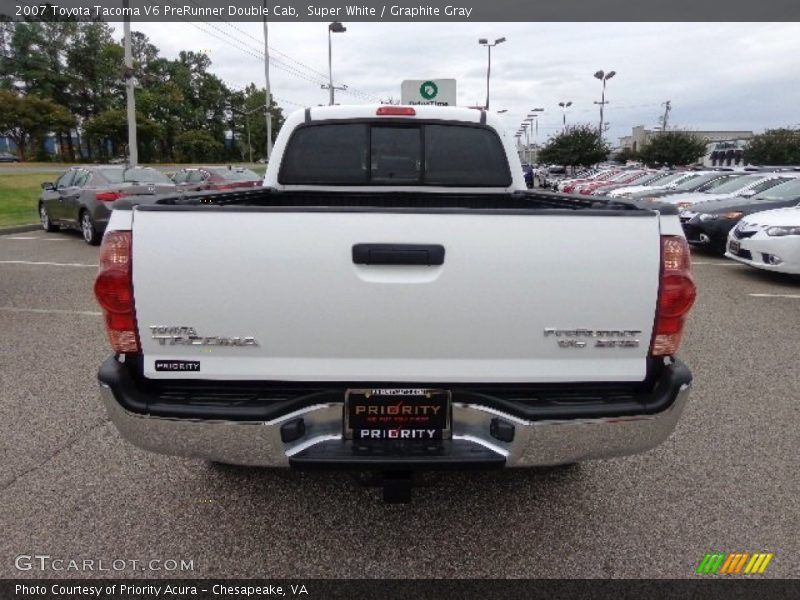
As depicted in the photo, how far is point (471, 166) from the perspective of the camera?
428 cm

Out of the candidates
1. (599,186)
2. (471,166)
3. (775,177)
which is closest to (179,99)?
(599,186)

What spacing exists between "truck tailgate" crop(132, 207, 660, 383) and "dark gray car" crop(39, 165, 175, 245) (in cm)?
1000

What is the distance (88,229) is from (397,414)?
1196 cm

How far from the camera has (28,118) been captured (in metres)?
55.3

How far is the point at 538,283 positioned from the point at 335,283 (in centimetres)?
75

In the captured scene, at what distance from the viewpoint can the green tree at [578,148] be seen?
187ft

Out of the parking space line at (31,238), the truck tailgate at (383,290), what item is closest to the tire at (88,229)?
the parking space line at (31,238)

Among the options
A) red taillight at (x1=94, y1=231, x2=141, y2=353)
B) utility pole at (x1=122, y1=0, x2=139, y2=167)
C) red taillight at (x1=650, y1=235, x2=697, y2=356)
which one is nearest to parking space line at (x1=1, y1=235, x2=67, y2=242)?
utility pole at (x1=122, y1=0, x2=139, y2=167)

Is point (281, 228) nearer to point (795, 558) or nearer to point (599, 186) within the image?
point (795, 558)

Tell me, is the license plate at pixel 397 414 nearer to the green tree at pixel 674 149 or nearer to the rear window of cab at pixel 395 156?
the rear window of cab at pixel 395 156

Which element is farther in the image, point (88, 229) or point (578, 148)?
point (578, 148)

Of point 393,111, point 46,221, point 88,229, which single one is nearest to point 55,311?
point 393,111

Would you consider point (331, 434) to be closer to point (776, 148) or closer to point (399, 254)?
point (399, 254)

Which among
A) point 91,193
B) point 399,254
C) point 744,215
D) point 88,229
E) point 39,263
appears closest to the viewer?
point 399,254
